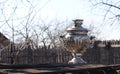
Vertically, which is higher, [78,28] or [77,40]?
[78,28]

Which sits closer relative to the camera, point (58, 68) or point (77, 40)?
point (58, 68)

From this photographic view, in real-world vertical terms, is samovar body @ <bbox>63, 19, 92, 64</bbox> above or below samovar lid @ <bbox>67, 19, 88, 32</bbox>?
below

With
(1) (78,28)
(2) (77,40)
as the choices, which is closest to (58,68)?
(2) (77,40)

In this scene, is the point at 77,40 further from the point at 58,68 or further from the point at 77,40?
the point at 58,68

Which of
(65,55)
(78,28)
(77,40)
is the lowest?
(65,55)

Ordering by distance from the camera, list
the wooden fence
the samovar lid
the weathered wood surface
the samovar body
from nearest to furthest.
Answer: the weathered wood surface, the samovar body, the samovar lid, the wooden fence

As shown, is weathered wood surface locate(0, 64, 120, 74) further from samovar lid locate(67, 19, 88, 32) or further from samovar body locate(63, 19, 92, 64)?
samovar lid locate(67, 19, 88, 32)

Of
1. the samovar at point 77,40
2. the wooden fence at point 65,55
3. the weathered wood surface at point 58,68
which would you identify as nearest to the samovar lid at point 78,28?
the samovar at point 77,40

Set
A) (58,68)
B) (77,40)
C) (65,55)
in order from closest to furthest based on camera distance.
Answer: (58,68), (77,40), (65,55)

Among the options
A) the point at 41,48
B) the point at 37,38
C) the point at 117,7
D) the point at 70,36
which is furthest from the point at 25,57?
the point at 70,36

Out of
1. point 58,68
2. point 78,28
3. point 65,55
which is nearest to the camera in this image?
point 58,68

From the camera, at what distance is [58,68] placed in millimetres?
3934

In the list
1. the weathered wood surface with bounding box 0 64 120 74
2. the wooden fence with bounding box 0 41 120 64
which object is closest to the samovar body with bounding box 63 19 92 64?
the weathered wood surface with bounding box 0 64 120 74

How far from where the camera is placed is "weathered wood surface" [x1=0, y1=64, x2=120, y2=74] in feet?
11.4
